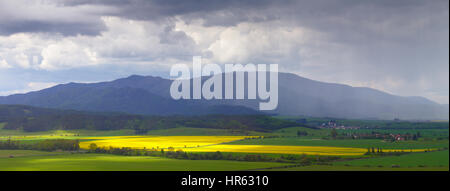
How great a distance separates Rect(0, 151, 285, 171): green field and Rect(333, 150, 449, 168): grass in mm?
13510

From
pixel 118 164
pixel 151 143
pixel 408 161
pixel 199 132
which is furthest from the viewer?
pixel 199 132

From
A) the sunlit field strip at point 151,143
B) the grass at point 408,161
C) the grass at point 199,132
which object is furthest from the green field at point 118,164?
the grass at point 199,132

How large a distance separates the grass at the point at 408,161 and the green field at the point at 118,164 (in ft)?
44.3

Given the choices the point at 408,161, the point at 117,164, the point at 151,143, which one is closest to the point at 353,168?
the point at 408,161

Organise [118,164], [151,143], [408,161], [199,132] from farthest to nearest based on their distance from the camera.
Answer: [199,132] < [151,143] < [408,161] < [118,164]

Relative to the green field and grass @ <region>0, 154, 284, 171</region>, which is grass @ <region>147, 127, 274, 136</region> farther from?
grass @ <region>0, 154, 284, 171</region>

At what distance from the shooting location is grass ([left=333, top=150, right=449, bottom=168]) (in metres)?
82.7

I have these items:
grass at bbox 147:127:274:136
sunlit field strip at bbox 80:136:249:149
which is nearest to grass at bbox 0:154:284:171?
sunlit field strip at bbox 80:136:249:149

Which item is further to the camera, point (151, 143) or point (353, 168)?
point (151, 143)

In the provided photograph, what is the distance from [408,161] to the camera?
286 ft

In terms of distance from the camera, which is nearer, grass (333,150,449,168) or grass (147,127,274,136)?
grass (333,150,449,168)

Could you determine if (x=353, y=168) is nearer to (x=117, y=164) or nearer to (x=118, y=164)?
(x=118, y=164)

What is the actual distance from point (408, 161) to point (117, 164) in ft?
159
